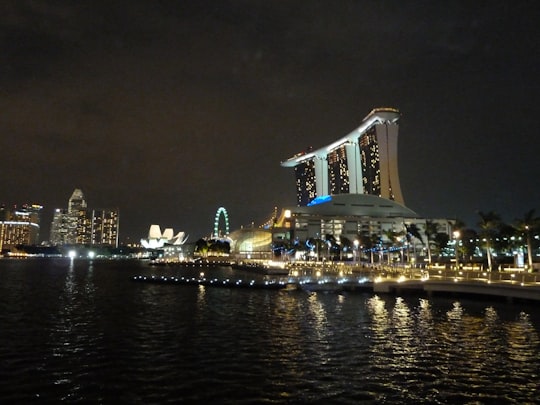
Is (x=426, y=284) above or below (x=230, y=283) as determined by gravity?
above

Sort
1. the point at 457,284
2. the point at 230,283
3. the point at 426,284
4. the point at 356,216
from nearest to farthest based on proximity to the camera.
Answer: the point at 457,284 < the point at 426,284 < the point at 230,283 < the point at 356,216

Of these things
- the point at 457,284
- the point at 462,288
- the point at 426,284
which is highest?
the point at 457,284

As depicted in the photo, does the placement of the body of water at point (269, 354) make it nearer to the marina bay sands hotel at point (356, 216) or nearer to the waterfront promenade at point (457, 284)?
the waterfront promenade at point (457, 284)

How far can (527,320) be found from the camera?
107 ft

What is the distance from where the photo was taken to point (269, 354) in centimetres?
2166

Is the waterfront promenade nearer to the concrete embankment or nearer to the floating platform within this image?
the concrete embankment

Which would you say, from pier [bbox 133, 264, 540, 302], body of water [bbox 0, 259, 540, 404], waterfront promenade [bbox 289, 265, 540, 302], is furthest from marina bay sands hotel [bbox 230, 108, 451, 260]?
body of water [bbox 0, 259, 540, 404]

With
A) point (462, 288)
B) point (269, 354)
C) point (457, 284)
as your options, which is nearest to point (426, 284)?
point (457, 284)

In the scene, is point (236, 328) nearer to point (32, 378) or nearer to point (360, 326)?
point (360, 326)

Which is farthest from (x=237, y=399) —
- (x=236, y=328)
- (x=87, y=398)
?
(x=236, y=328)

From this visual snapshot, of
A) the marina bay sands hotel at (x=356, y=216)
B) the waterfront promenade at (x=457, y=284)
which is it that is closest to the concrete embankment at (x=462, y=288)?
the waterfront promenade at (x=457, y=284)

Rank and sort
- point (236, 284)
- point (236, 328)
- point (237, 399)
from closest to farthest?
1. point (237, 399)
2. point (236, 328)
3. point (236, 284)

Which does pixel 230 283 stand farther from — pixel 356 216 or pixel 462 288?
pixel 356 216

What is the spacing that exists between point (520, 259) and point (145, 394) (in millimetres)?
69690
